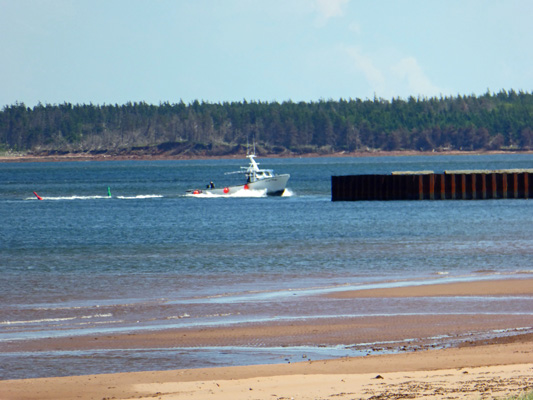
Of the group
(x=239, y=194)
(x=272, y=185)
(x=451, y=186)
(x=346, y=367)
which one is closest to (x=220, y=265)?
(x=346, y=367)

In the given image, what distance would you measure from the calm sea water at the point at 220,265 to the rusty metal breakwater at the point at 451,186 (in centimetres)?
194

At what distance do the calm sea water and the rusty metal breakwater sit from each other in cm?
194

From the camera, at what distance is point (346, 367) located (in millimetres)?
16359

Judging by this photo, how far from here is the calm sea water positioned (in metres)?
22.1

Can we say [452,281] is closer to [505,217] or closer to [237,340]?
[237,340]

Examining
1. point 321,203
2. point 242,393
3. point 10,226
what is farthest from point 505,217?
point 242,393

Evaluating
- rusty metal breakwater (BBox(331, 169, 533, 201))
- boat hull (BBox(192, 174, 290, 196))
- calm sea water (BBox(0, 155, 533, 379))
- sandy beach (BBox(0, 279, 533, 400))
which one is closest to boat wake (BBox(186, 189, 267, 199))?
boat hull (BBox(192, 174, 290, 196))

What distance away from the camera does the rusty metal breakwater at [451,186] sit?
74.9m

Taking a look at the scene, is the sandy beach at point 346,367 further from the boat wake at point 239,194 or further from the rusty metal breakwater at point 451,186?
the boat wake at point 239,194

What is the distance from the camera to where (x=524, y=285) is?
27797 mm

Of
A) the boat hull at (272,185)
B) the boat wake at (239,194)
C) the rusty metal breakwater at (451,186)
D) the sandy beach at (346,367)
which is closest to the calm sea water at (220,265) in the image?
the sandy beach at (346,367)

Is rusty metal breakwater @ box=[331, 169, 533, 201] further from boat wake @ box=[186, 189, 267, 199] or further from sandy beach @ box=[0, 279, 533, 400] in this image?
sandy beach @ box=[0, 279, 533, 400]

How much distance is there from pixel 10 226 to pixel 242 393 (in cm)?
4913

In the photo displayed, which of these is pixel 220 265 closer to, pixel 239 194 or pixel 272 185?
pixel 272 185
